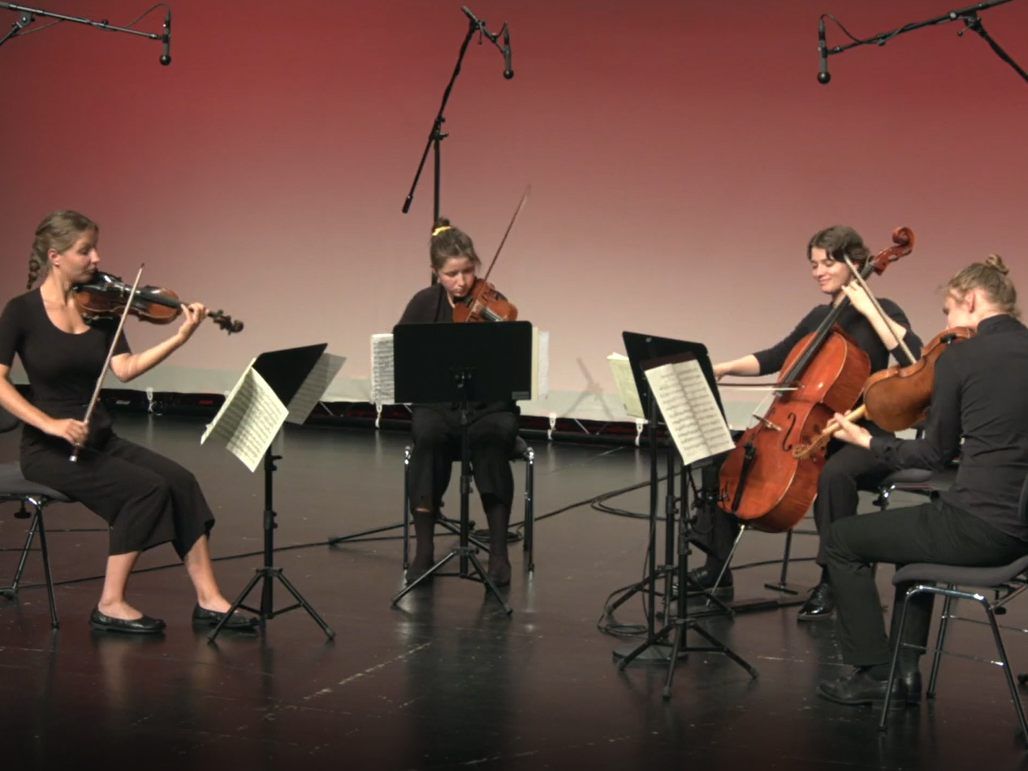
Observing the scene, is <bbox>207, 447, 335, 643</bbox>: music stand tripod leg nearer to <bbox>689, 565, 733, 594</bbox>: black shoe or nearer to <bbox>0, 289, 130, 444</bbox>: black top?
<bbox>0, 289, 130, 444</bbox>: black top

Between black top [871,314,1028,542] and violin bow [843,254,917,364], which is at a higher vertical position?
violin bow [843,254,917,364]

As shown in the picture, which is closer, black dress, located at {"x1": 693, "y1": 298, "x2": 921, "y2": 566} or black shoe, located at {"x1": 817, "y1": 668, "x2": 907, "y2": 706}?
black shoe, located at {"x1": 817, "y1": 668, "x2": 907, "y2": 706}

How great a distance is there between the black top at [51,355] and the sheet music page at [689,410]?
5.83 feet

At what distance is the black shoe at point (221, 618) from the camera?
4.19 m

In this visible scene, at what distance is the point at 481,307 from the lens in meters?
5.06

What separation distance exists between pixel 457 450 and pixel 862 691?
1932 millimetres

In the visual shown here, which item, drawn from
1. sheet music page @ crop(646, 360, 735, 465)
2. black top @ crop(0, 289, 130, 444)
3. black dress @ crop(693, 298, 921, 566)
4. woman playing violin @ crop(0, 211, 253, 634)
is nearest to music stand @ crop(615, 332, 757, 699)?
sheet music page @ crop(646, 360, 735, 465)

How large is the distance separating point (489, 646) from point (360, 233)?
490cm

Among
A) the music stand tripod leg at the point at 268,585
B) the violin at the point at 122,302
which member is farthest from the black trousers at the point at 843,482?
the violin at the point at 122,302

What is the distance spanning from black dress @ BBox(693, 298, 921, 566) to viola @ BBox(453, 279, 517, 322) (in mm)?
938

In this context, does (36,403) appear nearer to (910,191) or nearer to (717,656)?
(717,656)

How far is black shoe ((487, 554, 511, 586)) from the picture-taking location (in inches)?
191

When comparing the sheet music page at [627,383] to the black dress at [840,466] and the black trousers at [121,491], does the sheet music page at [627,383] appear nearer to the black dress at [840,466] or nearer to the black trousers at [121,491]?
the black dress at [840,466]

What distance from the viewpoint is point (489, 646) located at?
13.5 ft
